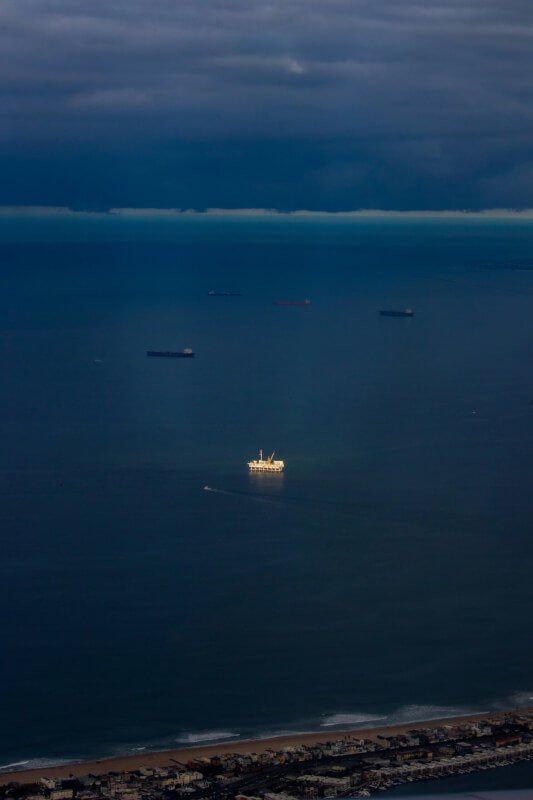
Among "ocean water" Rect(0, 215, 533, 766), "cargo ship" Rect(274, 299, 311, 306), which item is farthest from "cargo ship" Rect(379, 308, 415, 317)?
"cargo ship" Rect(274, 299, 311, 306)

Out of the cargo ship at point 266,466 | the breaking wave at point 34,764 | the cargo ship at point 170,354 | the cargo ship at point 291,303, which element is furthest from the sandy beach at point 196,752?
the cargo ship at point 291,303

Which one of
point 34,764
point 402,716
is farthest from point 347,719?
point 34,764

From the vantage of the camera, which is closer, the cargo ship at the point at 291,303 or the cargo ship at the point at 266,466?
the cargo ship at the point at 266,466

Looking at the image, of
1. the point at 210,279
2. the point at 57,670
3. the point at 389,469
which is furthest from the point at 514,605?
the point at 210,279

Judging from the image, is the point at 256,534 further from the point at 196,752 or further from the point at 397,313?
the point at 397,313

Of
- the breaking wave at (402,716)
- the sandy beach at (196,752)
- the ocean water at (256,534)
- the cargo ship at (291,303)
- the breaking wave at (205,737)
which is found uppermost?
the cargo ship at (291,303)

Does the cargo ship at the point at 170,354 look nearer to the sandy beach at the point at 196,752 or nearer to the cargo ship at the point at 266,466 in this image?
the cargo ship at the point at 266,466

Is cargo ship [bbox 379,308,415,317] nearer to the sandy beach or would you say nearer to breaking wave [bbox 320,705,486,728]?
breaking wave [bbox 320,705,486,728]
